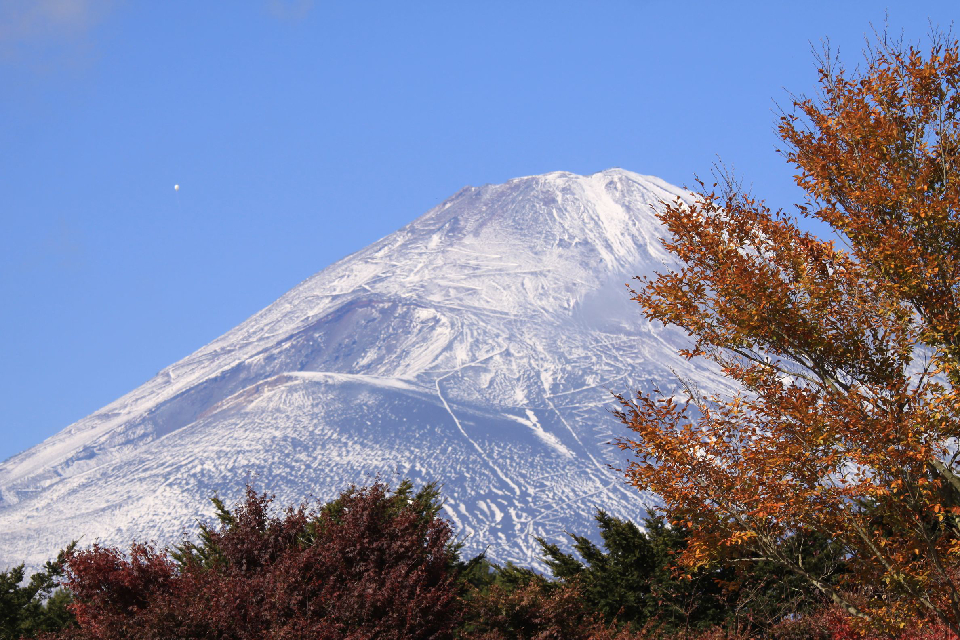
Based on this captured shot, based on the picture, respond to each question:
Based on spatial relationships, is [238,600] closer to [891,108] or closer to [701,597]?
[891,108]

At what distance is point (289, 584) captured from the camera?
14680 mm

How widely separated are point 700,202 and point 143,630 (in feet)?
30.3

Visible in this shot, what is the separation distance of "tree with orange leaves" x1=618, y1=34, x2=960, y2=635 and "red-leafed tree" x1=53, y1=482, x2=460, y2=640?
15.2 feet

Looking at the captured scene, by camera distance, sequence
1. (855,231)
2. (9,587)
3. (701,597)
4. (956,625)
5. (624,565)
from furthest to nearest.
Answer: (9,587), (624,565), (701,597), (855,231), (956,625)

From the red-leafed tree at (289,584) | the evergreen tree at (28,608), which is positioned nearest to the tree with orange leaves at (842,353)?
the red-leafed tree at (289,584)

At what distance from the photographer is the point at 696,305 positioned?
12.9m

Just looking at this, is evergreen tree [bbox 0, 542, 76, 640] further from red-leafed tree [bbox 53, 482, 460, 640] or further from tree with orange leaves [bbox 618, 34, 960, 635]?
tree with orange leaves [bbox 618, 34, 960, 635]

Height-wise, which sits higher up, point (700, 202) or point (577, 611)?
point (700, 202)

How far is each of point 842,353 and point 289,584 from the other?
8.16 metres

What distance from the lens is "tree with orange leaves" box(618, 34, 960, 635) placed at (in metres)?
11.0

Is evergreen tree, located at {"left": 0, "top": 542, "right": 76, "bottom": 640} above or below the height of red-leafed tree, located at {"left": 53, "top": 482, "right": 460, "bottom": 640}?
above

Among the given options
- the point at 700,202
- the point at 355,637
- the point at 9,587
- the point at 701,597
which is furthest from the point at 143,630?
the point at 9,587

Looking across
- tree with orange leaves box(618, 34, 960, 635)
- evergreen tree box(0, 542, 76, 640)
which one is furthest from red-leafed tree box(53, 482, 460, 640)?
evergreen tree box(0, 542, 76, 640)

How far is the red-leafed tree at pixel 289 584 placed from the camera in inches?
555
